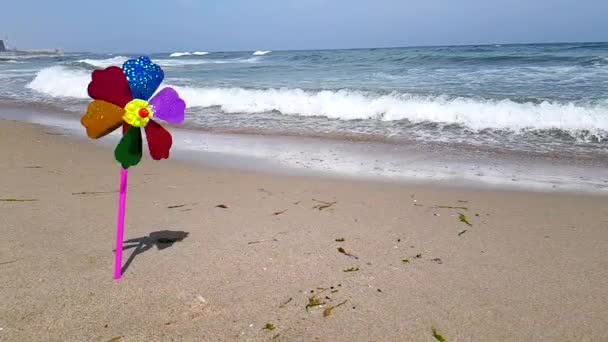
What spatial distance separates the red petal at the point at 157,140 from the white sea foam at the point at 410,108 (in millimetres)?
7402

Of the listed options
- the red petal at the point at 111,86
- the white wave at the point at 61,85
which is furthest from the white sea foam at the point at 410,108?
the red petal at the point at 111,86

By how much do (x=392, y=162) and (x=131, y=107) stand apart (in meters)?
4.22

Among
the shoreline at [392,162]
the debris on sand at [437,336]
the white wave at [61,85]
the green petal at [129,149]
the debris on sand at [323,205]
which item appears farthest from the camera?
the white wave at [61,85]

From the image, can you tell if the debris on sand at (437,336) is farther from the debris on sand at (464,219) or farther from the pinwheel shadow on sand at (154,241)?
the pinwheel shadow on sand at (154,241)

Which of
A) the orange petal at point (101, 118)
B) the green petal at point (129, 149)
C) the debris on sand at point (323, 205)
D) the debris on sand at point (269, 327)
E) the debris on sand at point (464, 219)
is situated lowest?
the debris on sand at point (269, 327)

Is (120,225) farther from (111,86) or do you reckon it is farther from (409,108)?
(409,108)

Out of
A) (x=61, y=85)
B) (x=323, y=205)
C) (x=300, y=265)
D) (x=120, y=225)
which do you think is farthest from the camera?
(x=61, y=85)

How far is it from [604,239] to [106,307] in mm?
3492

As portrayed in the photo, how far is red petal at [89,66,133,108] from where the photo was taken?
7.34 ft

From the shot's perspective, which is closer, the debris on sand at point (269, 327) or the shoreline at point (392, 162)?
the debris on sand at point (269, 327)

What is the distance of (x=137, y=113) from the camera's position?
7.61ft

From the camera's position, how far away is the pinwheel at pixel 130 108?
88.7 inches

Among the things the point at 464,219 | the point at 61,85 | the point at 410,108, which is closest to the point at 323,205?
the point at 464,219

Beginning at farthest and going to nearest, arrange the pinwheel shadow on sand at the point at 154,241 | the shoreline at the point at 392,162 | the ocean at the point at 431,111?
the ocean at the point at 431,111 < the shoreline at the point at 392,162 < the pinwheel shadow on sand at the point at 154,241
